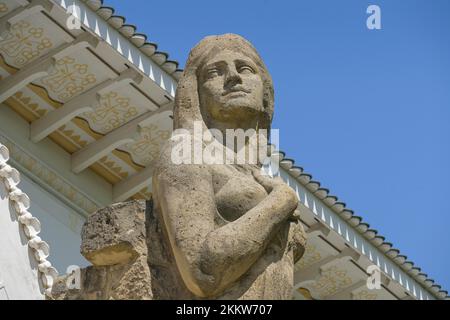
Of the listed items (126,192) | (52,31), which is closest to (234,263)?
(52,31)

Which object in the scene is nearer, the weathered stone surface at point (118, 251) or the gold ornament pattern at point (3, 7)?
the weathered stone surface at point (118, 251)

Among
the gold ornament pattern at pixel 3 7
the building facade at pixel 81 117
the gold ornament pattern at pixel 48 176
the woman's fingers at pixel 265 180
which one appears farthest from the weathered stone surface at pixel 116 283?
the gold ornament pattern at pixel 48 176

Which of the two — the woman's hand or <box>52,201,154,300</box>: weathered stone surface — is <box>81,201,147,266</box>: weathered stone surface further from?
the woman's hand

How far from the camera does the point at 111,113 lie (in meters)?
15.2

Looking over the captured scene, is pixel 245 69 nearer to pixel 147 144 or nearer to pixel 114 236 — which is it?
pixel 114 236

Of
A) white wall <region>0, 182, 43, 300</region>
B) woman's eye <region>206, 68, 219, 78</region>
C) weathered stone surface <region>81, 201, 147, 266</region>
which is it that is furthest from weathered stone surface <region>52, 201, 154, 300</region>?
white wall <region>0, 182, 43, 300</region>

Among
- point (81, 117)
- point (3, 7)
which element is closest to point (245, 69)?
point (3, 7)

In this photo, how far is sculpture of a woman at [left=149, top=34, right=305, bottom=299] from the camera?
7.78m

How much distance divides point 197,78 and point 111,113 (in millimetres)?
6652

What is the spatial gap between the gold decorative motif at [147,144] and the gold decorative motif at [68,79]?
76 centimetres

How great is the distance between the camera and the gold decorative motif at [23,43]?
14.3 metres

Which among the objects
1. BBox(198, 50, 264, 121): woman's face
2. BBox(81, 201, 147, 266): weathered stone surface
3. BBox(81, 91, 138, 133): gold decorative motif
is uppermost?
BBox(81, 91, 138, 133): gold decorative motif

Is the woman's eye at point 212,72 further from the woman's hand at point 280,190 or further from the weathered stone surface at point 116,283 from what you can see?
the weathered stone surface at point 116,283

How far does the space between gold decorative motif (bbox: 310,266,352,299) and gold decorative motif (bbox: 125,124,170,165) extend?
2.37 m
